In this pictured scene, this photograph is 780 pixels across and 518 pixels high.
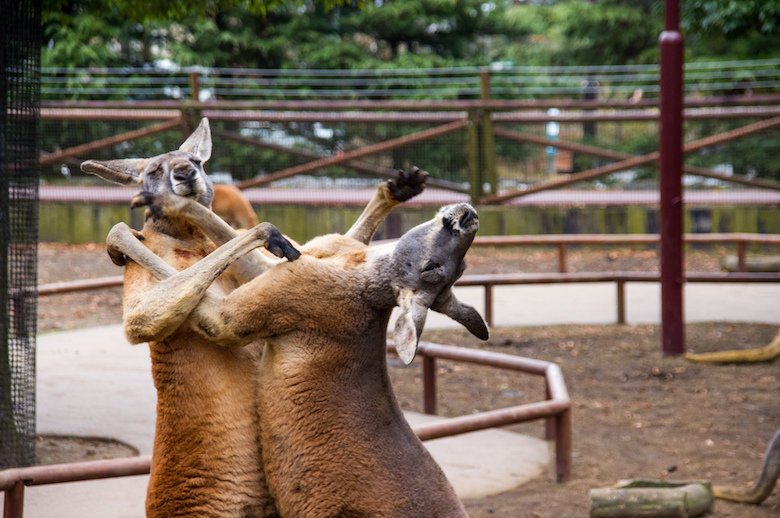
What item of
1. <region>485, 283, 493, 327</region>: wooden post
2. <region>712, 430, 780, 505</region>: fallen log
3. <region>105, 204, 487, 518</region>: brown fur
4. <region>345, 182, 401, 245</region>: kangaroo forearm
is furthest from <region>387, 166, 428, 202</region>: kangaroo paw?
<region>485, 283, 493, 327</region>: wooden post

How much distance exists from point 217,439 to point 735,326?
7593 mm

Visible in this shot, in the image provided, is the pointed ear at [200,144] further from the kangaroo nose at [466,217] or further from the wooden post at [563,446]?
the wooden post at [563,446]

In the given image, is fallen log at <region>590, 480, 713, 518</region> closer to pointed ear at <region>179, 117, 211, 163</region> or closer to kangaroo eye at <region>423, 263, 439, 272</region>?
kangaroo eye at <region>423, 263, 439, 272</region>

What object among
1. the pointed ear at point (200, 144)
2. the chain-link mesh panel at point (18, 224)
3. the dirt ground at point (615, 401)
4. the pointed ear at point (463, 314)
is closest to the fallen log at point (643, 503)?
the dirt ground at point (615, 401)

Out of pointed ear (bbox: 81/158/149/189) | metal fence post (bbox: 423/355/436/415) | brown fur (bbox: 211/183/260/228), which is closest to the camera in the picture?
pointed ear (bbox: 81/158/149/189)

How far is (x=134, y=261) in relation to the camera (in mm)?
2127

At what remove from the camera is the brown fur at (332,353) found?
77.8 inches

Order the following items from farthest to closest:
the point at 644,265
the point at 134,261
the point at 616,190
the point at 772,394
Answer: the point at 616,190 < the point at 644,265 < the point at 772,394 < the point at 134,261

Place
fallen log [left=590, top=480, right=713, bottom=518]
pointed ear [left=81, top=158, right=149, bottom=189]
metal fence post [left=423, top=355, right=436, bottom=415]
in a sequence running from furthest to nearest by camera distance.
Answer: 1. metal fence post [left=423, top=355, right=436, bottom=415]
2. fallen log [left=590, top=480, right=713, bottom=518]
3. pointed ear [left=81, top=158, right=149, bottom=189]

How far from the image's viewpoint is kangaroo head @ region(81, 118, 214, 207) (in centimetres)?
218

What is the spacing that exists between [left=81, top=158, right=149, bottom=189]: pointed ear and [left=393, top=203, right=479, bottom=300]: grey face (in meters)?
0.80

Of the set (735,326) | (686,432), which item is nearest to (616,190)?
(735,326)

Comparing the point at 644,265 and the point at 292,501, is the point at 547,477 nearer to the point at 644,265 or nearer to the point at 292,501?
the point at 292,501

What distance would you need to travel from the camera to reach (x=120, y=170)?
231 cm
